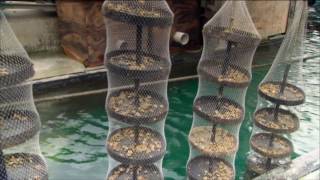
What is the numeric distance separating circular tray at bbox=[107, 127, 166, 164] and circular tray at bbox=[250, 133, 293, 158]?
2.89 metres

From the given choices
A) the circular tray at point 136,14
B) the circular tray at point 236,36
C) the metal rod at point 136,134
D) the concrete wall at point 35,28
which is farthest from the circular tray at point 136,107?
the concrete wall at point 35,28

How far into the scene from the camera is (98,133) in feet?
36.1

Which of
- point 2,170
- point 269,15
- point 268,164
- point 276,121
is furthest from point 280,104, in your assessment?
point 269,15

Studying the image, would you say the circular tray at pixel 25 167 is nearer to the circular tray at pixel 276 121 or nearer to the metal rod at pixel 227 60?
the metal rod at pixel 227 60

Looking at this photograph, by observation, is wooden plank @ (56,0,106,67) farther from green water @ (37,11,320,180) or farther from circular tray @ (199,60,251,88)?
circular tray @ (199,60,251,88)

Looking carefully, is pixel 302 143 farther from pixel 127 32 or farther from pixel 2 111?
pixel 2 111

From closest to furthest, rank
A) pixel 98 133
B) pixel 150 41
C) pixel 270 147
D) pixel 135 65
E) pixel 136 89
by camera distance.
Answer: pixel 135 65
pixel 136 89
pixel 150 41
pixel 270 147
pixel 98 133

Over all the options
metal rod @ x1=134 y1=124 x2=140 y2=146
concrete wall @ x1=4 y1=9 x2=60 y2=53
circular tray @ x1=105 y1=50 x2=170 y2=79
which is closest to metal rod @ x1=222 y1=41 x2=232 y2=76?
circular tray @ x1=105 y1=50 x2=170 y2=79

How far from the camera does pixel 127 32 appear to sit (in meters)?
5.85

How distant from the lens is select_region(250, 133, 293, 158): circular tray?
8.03m

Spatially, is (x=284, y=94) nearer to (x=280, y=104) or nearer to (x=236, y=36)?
(x=280, y=104)

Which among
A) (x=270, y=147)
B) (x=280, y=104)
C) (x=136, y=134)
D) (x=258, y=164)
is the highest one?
(x=136, y=134)

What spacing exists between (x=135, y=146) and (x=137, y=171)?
19.6 inches

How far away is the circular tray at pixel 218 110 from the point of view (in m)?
6.82
